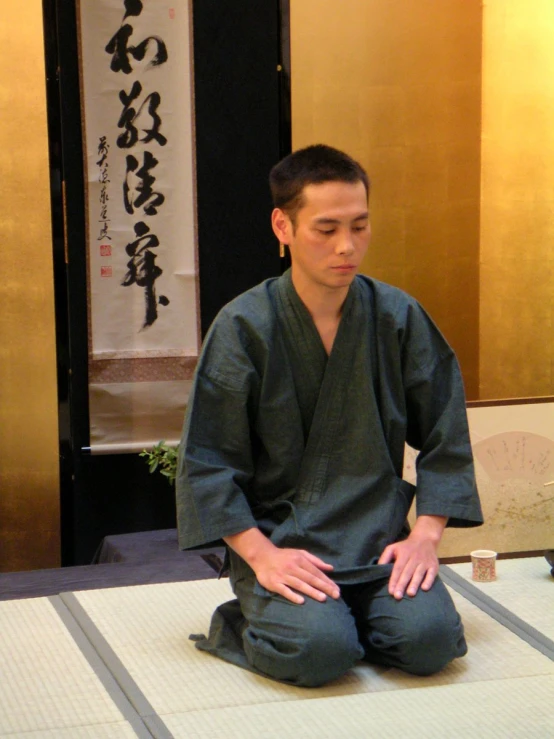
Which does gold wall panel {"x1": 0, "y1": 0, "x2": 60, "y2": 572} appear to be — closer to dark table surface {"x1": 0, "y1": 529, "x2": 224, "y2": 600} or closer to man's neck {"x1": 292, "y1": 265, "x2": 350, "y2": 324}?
dark table surface {"x1": 0, "y1": 529, "x2": 224, "y2": 600}

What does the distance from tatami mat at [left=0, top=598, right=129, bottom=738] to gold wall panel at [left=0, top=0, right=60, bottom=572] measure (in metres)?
1.34

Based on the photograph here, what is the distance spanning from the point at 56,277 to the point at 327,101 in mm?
1109

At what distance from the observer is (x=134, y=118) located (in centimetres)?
373

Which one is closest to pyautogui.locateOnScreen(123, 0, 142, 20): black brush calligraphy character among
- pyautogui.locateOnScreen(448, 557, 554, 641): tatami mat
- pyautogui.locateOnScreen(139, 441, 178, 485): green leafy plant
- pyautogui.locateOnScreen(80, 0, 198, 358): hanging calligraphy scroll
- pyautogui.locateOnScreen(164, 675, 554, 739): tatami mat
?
pyautogui.locateOnScreen(80, 0, 198, 358): hanging calligraphy scroll

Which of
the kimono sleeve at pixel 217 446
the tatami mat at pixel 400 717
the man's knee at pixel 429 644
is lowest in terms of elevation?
the tatami mat at pixel 400 717

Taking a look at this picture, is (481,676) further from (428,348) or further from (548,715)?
(428,348)

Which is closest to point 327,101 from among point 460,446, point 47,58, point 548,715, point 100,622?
point 47,58

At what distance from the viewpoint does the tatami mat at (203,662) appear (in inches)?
83.5

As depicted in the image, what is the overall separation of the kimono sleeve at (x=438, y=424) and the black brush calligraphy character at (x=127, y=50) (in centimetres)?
167

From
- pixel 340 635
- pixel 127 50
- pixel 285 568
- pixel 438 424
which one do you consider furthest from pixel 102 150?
pixel 340 635

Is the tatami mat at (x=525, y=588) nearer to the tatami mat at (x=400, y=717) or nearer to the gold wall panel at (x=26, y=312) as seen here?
the tatami mat at (x=400, y=717)

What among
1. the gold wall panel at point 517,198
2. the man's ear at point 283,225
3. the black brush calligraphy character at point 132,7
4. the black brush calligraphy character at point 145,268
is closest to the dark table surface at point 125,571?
the black brush calligraphy character at point 145,268

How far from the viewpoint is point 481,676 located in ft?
7.22

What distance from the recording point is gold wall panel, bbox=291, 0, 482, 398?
3.92 m
